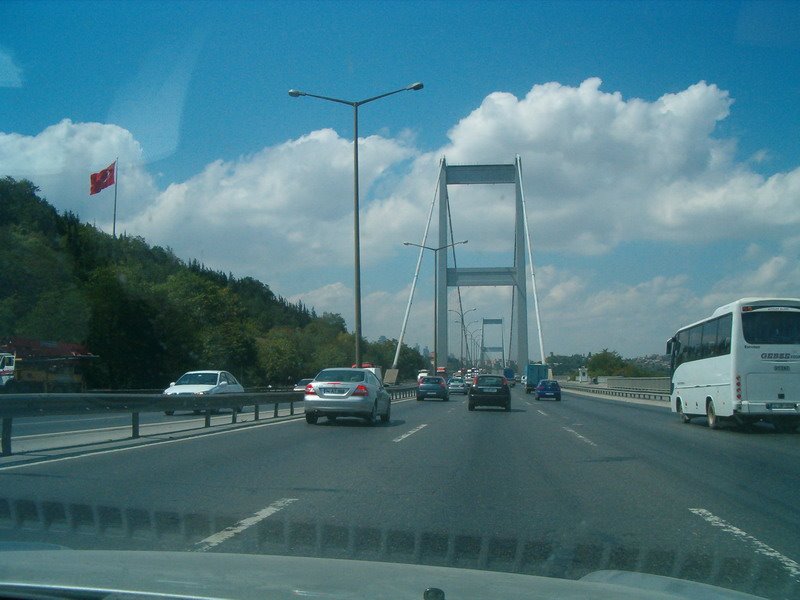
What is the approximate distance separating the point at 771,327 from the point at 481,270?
191 feet

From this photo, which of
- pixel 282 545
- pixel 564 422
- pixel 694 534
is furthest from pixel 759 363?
pixel 282 545

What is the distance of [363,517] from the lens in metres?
8.40

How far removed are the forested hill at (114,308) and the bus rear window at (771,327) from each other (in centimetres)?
3623

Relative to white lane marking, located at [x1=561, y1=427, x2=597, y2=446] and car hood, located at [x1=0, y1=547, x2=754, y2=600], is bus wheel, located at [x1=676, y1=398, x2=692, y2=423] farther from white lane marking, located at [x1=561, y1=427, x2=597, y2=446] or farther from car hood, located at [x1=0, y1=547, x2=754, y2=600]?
car hood, located at [x1=0, y1=547, x2=754, y2=600]

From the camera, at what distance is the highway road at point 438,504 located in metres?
6.94

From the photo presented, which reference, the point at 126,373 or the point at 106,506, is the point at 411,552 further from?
the point at 126,373

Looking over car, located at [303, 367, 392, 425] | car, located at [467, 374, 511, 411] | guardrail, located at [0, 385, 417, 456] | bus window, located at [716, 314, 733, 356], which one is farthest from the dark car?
car, located at [303, 367, 392, 425]

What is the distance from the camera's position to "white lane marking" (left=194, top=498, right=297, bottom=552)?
7012mm

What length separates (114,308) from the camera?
48656mm

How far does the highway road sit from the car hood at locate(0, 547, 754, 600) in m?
1.72

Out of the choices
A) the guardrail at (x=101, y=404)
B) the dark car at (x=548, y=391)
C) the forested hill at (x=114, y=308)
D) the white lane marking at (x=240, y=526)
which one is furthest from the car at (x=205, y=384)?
the dark car at (x=548, y=391)

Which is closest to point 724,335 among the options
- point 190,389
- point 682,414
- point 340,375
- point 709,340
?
point 709,340

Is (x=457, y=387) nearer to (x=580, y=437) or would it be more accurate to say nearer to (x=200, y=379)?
(x=200, y=379)

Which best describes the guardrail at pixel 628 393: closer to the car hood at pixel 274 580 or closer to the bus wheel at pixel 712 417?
the bus wheel at pixel 712 417
